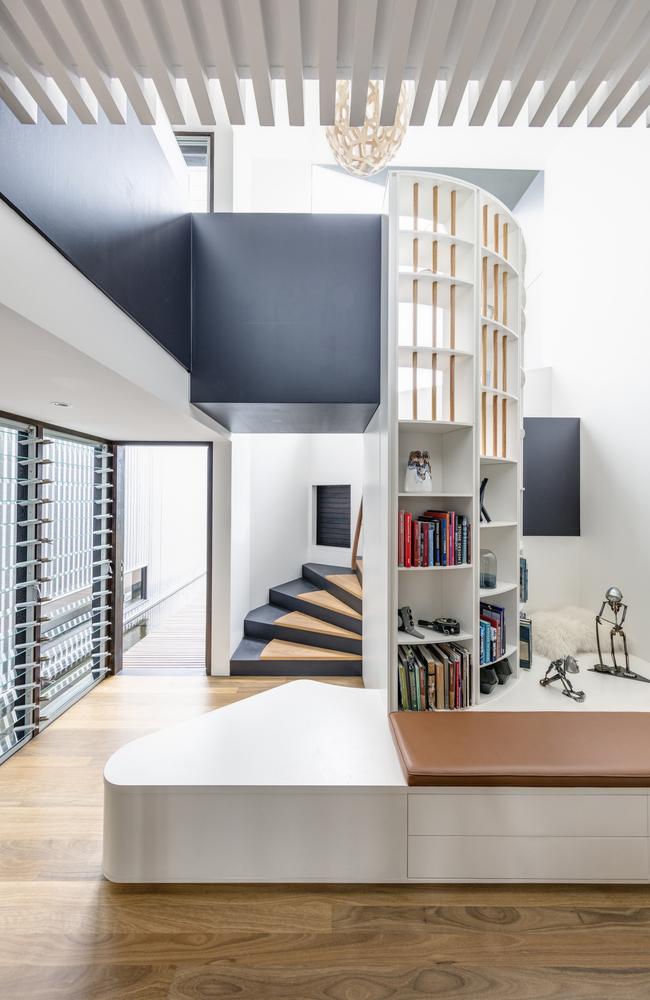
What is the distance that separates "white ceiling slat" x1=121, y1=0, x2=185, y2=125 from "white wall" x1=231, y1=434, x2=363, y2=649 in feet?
11.6

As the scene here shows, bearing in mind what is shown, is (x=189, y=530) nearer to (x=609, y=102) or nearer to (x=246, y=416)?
(x=246, y=416)

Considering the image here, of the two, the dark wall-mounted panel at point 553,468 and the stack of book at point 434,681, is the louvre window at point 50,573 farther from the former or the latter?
the dark wall-mounted panel at point 553,468

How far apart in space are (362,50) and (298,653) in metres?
4.25

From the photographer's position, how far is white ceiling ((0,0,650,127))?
0.92 meters

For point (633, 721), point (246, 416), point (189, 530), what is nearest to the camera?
point (633, 721)

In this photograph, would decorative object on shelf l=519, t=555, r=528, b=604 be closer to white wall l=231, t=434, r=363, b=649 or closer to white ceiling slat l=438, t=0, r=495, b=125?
white wall l=231, t=434, r=363, b=649

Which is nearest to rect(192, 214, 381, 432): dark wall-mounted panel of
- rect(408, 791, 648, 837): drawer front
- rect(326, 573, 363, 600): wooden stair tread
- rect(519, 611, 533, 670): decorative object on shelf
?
rect(519, 611, 533, 670): decorative object on shelf

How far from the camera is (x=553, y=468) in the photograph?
4.46 metres

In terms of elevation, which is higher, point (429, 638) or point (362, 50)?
point (362, 50)

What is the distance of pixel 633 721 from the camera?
2393mm

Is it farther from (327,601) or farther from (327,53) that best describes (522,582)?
(327,53)

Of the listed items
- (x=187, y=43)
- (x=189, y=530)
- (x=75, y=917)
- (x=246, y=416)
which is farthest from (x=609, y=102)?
(x=189, y=530)

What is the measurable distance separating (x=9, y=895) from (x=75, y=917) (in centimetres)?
37

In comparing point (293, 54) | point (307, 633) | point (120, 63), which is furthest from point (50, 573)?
point (293, 54)
